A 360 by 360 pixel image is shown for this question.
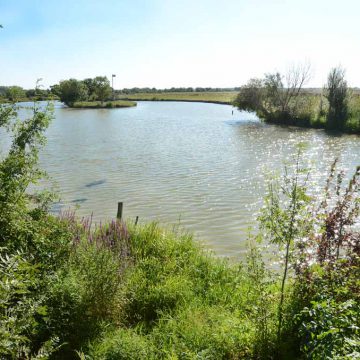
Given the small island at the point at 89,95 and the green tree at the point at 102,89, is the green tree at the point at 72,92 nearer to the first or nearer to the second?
the small island at the point at 89,95

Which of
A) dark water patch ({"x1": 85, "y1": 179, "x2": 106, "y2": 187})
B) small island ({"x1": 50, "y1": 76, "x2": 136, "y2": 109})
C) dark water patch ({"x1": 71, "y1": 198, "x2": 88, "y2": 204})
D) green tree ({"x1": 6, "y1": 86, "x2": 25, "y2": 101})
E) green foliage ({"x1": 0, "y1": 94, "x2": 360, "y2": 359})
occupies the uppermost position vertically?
small island ({"x1": 50, "y1": 76, "x2": 136, "y2": 109})

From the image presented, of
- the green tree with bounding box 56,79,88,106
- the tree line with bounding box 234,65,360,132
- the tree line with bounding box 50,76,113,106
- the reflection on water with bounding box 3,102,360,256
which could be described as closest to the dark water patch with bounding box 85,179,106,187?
the reflection on water with bounding box 3,102,360,256

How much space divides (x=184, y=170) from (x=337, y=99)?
2543cm

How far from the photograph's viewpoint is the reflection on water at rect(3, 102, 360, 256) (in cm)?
1285

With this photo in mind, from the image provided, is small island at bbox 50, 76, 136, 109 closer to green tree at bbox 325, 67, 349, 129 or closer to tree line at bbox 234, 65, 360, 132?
tree line at bbox 234, 65, 360, 132

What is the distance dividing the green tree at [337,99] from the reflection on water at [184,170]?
283cm

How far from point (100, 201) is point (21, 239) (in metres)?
9.15

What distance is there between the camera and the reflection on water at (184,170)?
506 inches

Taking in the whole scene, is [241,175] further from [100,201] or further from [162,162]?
[100,201]

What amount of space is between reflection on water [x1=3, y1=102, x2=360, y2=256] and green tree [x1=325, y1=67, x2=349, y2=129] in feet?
9.27

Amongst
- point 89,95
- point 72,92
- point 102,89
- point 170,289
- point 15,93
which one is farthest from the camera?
point 89,95

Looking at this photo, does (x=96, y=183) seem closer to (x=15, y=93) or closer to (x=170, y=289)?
(x=15, y=93)

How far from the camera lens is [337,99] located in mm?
38375

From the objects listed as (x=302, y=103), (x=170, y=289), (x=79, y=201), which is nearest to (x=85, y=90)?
(x=302, y=103)
